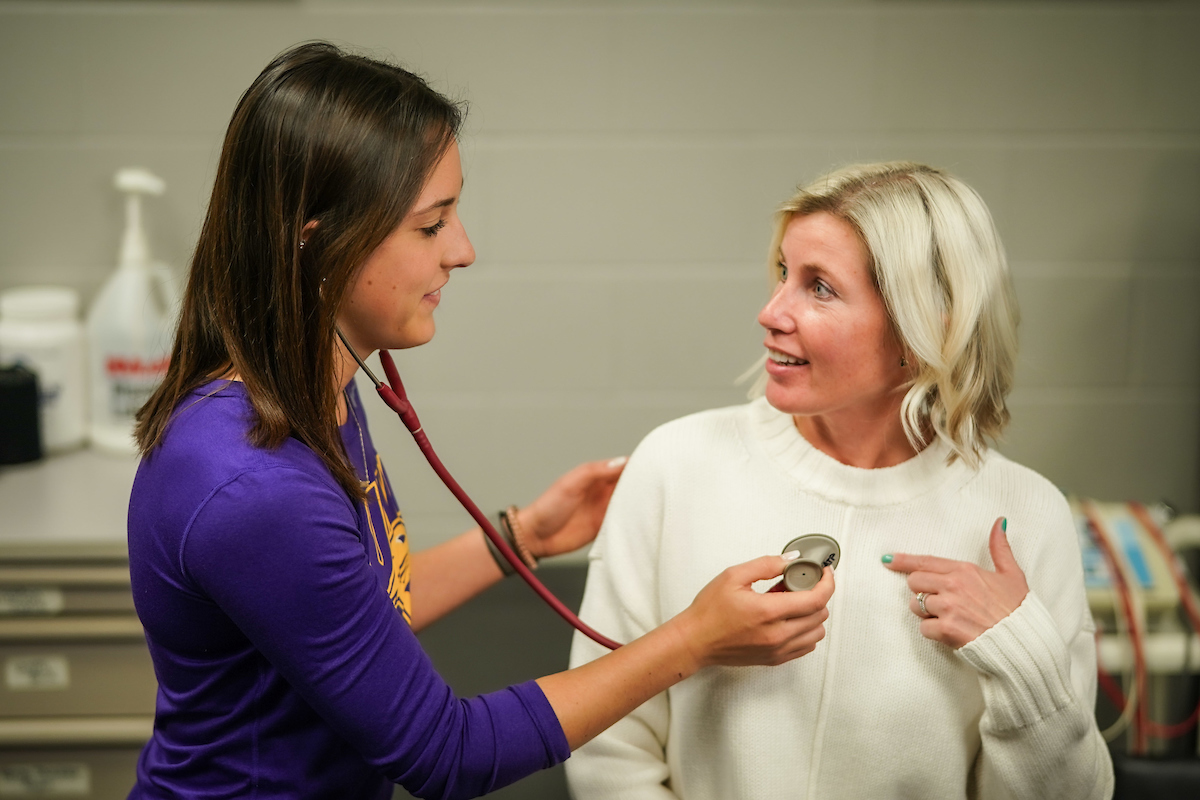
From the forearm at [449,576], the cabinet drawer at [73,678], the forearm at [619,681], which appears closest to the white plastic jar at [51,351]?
the cabinet drawer at [73,678]

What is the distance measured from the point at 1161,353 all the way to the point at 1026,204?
39 centimetres

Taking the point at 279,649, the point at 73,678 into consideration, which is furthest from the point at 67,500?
the point at 279,649

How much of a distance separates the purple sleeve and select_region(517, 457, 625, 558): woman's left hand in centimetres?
43

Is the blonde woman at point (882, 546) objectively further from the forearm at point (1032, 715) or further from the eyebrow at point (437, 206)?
the eyebrow at point (437, 206)

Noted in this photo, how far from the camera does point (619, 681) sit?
→ 934 millimetres

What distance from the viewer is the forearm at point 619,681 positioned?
36.5 inches

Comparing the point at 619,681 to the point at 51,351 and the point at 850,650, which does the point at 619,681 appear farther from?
the point at 51,351

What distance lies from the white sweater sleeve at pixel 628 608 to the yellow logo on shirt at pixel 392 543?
0.21 metres

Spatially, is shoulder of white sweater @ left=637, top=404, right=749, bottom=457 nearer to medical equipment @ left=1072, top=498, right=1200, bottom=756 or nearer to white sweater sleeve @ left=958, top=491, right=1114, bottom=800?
white sweater sleeve @ left=958, top=491, right=1114, bottom=800

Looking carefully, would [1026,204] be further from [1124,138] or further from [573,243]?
[573,243]

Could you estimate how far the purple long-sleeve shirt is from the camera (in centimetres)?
80

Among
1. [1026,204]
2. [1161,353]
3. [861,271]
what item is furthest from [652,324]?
[1161,353]

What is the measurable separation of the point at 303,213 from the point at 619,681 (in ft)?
1.68

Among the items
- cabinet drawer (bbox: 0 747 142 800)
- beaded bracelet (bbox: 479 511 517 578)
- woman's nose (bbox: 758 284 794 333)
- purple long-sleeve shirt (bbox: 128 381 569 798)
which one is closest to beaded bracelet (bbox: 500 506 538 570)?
beaded bracelet (bbox: 479 511 517 578)
